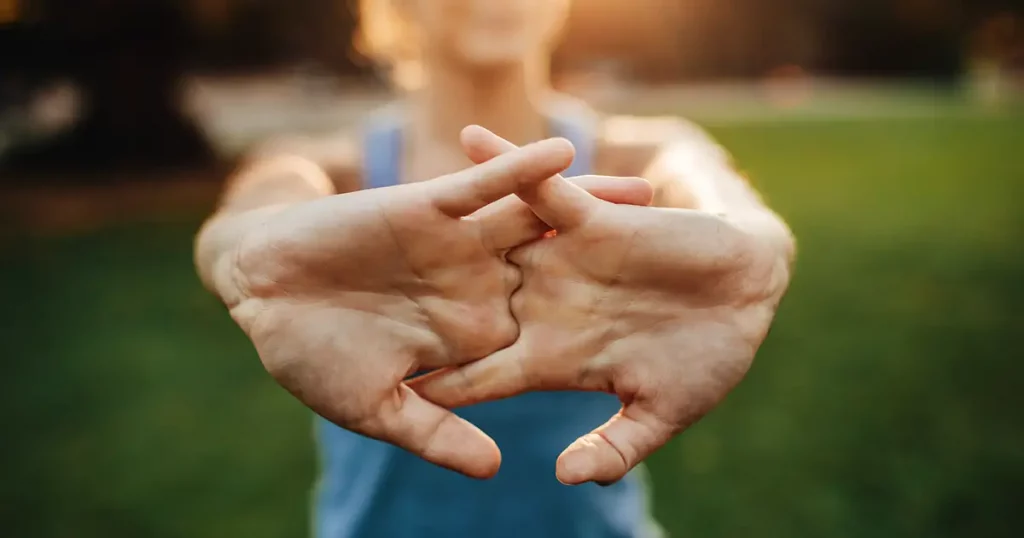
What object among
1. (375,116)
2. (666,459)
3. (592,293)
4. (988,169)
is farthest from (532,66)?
(988,169)

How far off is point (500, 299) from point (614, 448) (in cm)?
24

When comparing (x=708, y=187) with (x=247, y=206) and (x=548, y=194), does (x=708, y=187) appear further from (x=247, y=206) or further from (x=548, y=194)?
(x=247, y=206)

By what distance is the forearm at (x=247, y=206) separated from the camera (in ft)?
3.67

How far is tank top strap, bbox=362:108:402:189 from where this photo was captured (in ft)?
5.24

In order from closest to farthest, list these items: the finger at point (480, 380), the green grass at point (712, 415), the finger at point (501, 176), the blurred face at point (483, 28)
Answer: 1. the finger at point (501, 176)
2. the finger at point (480, 380)
3. the blurred face at point (483, 28)
4. the green grass at point (712, 415)

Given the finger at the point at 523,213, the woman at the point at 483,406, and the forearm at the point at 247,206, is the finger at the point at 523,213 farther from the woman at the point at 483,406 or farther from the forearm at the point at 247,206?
the woman at the point at 483,406

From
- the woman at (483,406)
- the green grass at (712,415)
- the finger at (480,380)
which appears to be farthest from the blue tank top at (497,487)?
the green grass at (712,415)

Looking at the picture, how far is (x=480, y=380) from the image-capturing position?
109 cm

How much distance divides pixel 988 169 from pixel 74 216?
926 cm

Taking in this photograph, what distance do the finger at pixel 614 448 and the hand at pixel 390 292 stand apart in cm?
10

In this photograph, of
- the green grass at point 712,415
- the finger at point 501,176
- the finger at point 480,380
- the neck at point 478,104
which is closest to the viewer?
the finger at point 501,176

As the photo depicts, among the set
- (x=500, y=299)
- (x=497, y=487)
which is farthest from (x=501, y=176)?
(x=497, y=487)

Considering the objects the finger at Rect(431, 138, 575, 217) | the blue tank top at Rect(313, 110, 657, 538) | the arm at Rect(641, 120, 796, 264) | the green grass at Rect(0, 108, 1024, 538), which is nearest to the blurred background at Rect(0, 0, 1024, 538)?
the green grass at Rect(0, 108, 1024, 538)

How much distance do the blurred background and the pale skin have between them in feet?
6.49
